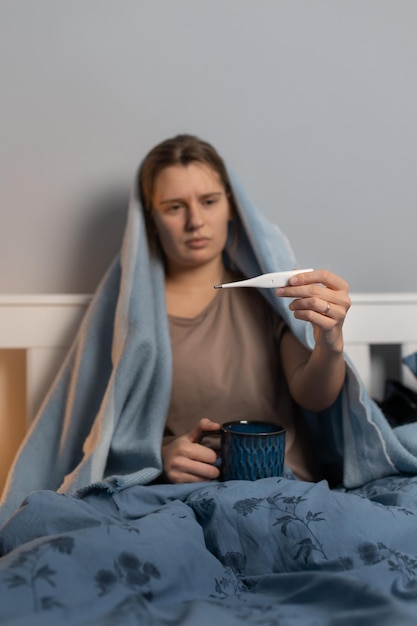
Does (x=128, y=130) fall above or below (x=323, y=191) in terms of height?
above

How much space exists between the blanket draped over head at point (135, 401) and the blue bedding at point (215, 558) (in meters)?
0.15

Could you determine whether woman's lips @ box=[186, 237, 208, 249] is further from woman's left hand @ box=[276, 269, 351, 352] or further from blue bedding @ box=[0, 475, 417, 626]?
blue bedding @ box=[0, 475, 417, 626]

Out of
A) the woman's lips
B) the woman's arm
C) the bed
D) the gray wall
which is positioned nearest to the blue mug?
the bed

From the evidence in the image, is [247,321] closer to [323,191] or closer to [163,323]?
[163,323]

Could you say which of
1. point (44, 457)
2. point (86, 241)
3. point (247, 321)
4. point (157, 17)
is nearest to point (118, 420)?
point (44, 457)

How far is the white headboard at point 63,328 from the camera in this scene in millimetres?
1380

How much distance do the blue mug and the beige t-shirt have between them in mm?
197

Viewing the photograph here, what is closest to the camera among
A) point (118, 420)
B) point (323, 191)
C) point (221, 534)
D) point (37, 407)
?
point (221, 534)

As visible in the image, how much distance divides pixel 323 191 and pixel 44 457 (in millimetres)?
709

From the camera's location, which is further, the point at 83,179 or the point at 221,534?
the point at 83,179

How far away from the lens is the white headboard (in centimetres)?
138

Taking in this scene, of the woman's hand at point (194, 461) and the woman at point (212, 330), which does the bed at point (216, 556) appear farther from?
the woman at point (212, 330)

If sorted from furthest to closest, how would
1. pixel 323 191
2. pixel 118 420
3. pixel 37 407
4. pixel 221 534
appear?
pixel 323 191 < pixel 37 407 < pixel 118 420 < pixel 221 534

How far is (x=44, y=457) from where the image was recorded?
1307mm
